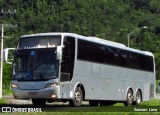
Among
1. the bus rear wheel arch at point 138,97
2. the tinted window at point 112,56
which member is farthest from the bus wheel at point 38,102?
the bus rear wheel arch at point 138,97

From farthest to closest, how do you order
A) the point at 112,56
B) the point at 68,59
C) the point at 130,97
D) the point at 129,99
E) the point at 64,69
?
the point at 130,97 → the point at 129,99 → the point at 112,56 → the point at 68,59 → the point at 64,69

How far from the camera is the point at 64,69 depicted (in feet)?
68.2

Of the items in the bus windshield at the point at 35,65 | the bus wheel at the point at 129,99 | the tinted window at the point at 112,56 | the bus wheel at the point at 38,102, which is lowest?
the bus wheel at the point at 38,102

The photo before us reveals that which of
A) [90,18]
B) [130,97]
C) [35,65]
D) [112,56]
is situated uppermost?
[90,18]

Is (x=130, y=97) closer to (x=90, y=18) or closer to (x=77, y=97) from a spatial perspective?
(x=77, y=97)

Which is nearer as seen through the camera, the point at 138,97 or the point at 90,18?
the point at 138,97

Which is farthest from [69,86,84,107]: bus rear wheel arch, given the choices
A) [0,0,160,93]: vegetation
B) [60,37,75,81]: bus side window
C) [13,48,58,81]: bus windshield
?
[0,0,160,93]: vegetation

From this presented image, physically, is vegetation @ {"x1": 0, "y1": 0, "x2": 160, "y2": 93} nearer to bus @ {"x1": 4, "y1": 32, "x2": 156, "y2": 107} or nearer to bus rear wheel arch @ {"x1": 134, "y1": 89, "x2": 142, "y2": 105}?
bus rear wheel arch @ {"x1": 134, "y1": 89, "x2": 142, "y2": 105}

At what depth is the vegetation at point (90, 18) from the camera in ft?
329

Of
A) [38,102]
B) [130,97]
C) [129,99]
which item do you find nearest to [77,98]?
[38,102]

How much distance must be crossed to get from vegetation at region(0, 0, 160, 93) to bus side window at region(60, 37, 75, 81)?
223 ft

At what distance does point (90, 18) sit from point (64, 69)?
9474cm

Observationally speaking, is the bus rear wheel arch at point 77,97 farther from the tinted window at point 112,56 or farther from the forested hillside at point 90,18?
the forested hillside at point 90,18

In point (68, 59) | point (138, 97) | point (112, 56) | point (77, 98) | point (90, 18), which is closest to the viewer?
point (68, 59)
